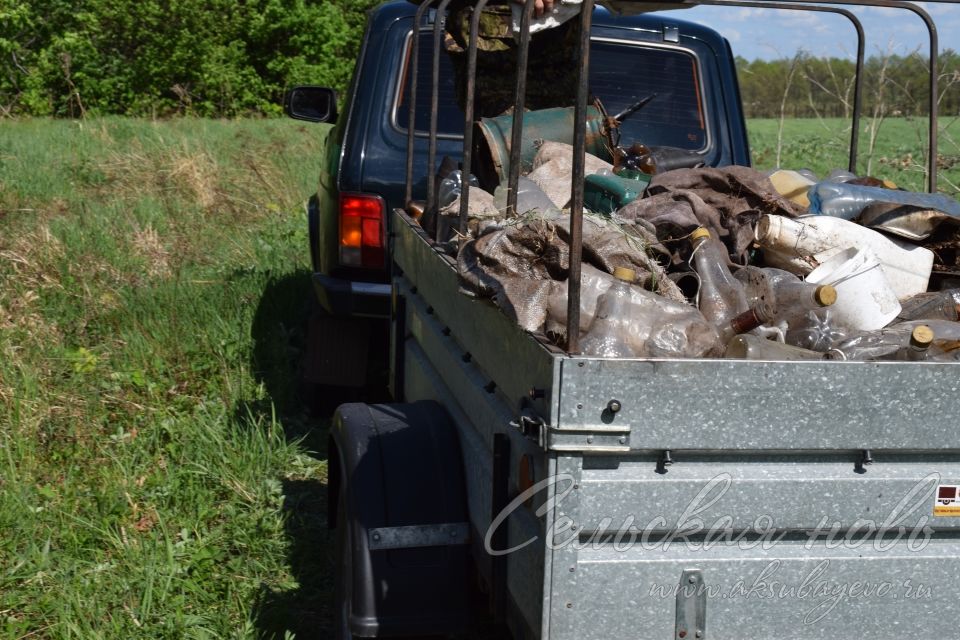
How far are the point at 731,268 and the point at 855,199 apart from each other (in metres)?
0.78

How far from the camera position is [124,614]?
3699 millimetres

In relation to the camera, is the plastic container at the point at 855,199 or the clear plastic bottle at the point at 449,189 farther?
the clear plastic bottle at the point at 449,189

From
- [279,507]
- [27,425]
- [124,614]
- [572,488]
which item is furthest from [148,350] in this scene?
[572,488]

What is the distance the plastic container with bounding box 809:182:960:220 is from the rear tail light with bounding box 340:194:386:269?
6.93ft

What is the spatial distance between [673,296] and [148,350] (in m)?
4.16

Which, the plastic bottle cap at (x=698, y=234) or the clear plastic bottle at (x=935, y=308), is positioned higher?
the plastic bottle cap at (x=698, y=234)

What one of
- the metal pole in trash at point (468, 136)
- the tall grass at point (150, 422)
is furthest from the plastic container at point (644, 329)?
the tall grass at point (150, 422)

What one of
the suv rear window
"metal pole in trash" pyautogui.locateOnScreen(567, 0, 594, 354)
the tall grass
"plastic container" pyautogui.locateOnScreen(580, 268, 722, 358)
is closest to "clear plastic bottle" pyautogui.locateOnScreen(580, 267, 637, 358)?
"plastic container" pyautogui.locateOnScreen(580, 268, 722, 358)

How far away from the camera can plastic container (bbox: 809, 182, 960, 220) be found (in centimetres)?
347

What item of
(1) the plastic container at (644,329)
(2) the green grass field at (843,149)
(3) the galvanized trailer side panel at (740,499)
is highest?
(1) the plastic container at (644,329)

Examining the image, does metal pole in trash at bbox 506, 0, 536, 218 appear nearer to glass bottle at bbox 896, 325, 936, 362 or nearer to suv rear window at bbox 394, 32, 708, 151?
glass bottle at bbox 896, 325, 936, 362

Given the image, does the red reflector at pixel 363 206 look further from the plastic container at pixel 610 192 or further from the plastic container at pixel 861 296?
the plastic container at pixel 861 296

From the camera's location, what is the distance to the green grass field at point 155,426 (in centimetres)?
387

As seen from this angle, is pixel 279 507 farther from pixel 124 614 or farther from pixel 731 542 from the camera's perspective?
pixel 731 542
